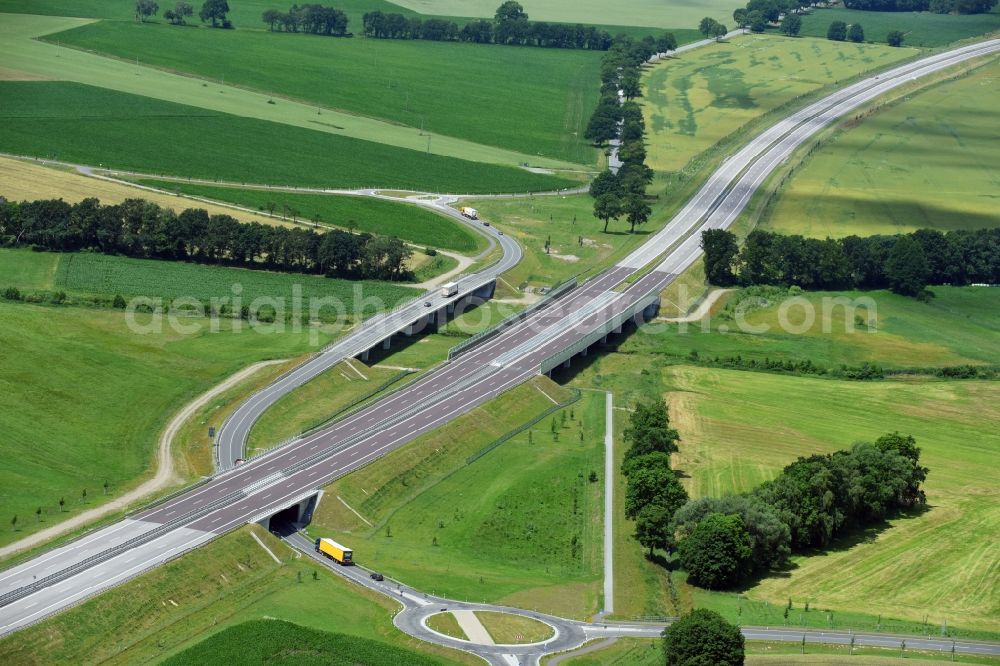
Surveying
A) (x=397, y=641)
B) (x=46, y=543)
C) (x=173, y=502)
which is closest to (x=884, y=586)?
(x=397, y=641)

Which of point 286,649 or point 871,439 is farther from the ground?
point 871,439

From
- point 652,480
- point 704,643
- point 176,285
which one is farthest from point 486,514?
point 176,285

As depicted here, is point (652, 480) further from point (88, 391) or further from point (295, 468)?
point (88, 391)

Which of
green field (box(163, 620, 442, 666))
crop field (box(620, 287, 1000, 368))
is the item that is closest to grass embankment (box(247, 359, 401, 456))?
crop field (box(620, 287, 1000, 368))

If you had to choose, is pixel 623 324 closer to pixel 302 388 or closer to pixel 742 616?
pixel 302 388

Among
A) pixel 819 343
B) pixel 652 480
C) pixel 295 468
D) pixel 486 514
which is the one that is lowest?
pixel 486 514

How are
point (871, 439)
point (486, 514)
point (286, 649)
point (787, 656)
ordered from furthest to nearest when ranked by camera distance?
point (871, 439) → point (486, 514) → point (787, 656) → point (286, 649)

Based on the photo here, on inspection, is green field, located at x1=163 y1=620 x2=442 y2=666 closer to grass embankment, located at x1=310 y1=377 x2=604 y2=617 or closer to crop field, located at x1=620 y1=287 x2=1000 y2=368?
grass embankment, located at x1=310 y1=377 x2=604 y2=617
